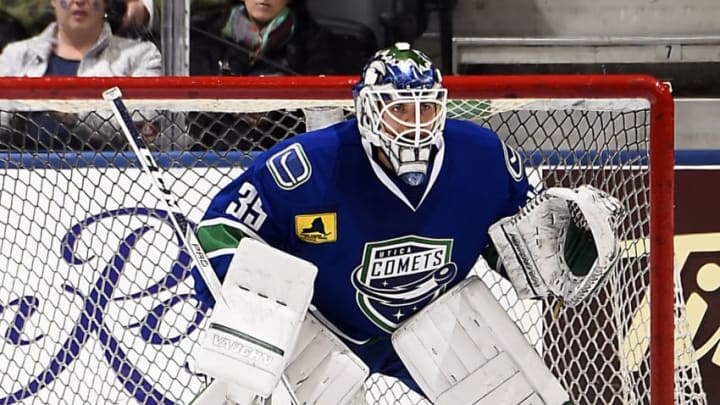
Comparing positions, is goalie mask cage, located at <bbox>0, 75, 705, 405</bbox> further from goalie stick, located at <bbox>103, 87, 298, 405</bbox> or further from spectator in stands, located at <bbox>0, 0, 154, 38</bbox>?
spectator in stands, located at <bbox>0, 0, 154, 38</bbox>

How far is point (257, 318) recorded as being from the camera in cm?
208

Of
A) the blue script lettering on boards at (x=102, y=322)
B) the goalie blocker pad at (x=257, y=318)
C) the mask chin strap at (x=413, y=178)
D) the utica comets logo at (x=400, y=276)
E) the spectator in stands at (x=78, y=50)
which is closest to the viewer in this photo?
the goalie blocker pad at (x=257, y=318)

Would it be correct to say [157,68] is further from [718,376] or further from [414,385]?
[718,376]

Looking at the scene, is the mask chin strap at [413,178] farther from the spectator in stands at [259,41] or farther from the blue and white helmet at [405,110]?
the spectator in stands at [259,41]

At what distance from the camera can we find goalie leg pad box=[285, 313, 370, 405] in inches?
90.5

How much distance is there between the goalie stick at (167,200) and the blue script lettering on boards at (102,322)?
0.60 metres

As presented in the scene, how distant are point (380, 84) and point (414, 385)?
60 cm

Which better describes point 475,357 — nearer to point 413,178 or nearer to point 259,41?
point 413,178

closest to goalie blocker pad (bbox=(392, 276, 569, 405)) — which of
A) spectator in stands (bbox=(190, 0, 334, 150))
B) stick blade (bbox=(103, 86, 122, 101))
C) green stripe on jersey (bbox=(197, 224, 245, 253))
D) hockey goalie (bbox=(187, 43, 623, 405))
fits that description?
hockey goalie (bbox=(187, 43, 623, 405))

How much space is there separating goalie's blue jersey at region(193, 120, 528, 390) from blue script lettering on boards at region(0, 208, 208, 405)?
1.92 ft

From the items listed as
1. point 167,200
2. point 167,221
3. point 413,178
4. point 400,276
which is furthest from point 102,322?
point 413,178

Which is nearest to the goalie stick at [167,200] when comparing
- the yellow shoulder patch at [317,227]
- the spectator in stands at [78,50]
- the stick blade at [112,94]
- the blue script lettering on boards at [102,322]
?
the stick blade at [112,94]

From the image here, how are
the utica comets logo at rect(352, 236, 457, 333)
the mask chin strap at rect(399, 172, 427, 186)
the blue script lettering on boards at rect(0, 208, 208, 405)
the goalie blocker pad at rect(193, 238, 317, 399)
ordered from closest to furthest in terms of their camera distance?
the goalie blocker pad at rect(193, 238, 317, 399) → the mask chin strap at rect(399, 172, 427, 186) → the utica comets logo at rect(352, 236, 457, 333) → the blue script lettering on boards at rect(0, 208, 208, 405)

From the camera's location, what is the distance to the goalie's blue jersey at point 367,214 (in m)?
2.22
